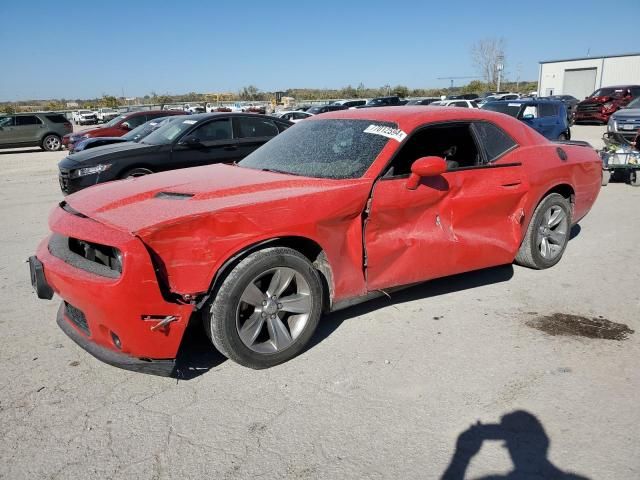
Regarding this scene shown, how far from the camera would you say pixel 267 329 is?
129 inches

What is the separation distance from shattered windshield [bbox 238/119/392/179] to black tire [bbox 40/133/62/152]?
19.6 meters

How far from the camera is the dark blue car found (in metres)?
13.5

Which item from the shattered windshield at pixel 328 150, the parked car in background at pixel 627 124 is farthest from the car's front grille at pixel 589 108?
the shattered windshield at pixel 328 150

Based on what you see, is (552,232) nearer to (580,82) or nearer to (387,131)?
(387,131)

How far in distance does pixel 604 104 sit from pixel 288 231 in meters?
26.2

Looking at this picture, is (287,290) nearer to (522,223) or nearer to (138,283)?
(138,283)

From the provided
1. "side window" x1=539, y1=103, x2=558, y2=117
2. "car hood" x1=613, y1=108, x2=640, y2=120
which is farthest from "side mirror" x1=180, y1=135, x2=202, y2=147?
"side window" x1=539, y1=103, x2=558, y2=117

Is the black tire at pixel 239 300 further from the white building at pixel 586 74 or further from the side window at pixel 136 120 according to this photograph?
the white building at pixel 586 74

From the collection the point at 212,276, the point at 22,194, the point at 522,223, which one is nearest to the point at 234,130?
the point at 22,194

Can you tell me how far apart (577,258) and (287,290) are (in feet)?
12.2

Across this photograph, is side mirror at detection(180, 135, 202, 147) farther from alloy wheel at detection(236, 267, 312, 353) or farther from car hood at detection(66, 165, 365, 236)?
alloy wheel at detection(236, 267, 312, 353)

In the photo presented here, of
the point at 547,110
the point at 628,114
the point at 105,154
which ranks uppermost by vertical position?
the point at 547,110

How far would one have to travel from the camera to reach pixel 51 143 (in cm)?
2094

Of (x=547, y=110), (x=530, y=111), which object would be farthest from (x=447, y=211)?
(x=547, y=110)
